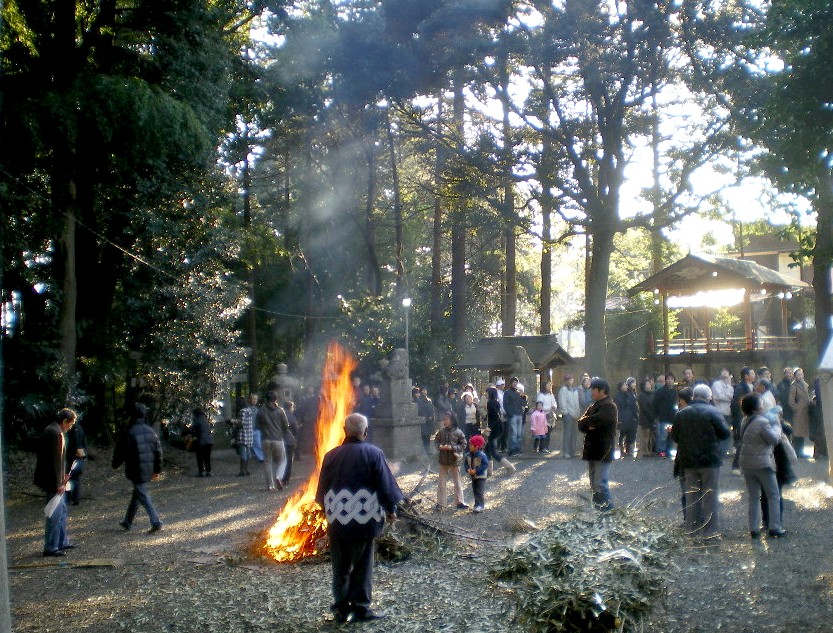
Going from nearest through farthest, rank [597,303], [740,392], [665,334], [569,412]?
[740,392] → [569,412] → [597,303] → [665,334]

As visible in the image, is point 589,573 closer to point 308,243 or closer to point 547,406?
point 547,406

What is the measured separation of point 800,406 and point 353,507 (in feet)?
44.2

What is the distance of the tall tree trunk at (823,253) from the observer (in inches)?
547

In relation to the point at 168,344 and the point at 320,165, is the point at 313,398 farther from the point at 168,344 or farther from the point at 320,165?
the point at 320,165

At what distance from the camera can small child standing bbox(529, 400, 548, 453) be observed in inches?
884

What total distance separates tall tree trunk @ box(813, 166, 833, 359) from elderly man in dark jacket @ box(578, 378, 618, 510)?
13.1 ft

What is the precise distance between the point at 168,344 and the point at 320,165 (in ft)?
62.0

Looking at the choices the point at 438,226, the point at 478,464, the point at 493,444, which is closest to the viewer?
the point at 478,464

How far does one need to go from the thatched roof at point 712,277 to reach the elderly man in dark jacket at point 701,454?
26.7 m

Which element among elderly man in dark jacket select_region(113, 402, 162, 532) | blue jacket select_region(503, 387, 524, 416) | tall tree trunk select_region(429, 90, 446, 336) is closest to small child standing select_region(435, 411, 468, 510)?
elderly man in dark jacket select_region(113, 402, 162, 532)

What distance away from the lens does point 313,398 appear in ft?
77.9

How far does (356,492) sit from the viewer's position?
737cm

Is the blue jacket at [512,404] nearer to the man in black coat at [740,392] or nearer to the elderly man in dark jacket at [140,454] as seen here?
the man in black coat at [740,392]

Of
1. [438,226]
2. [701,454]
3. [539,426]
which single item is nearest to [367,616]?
[701,454]
